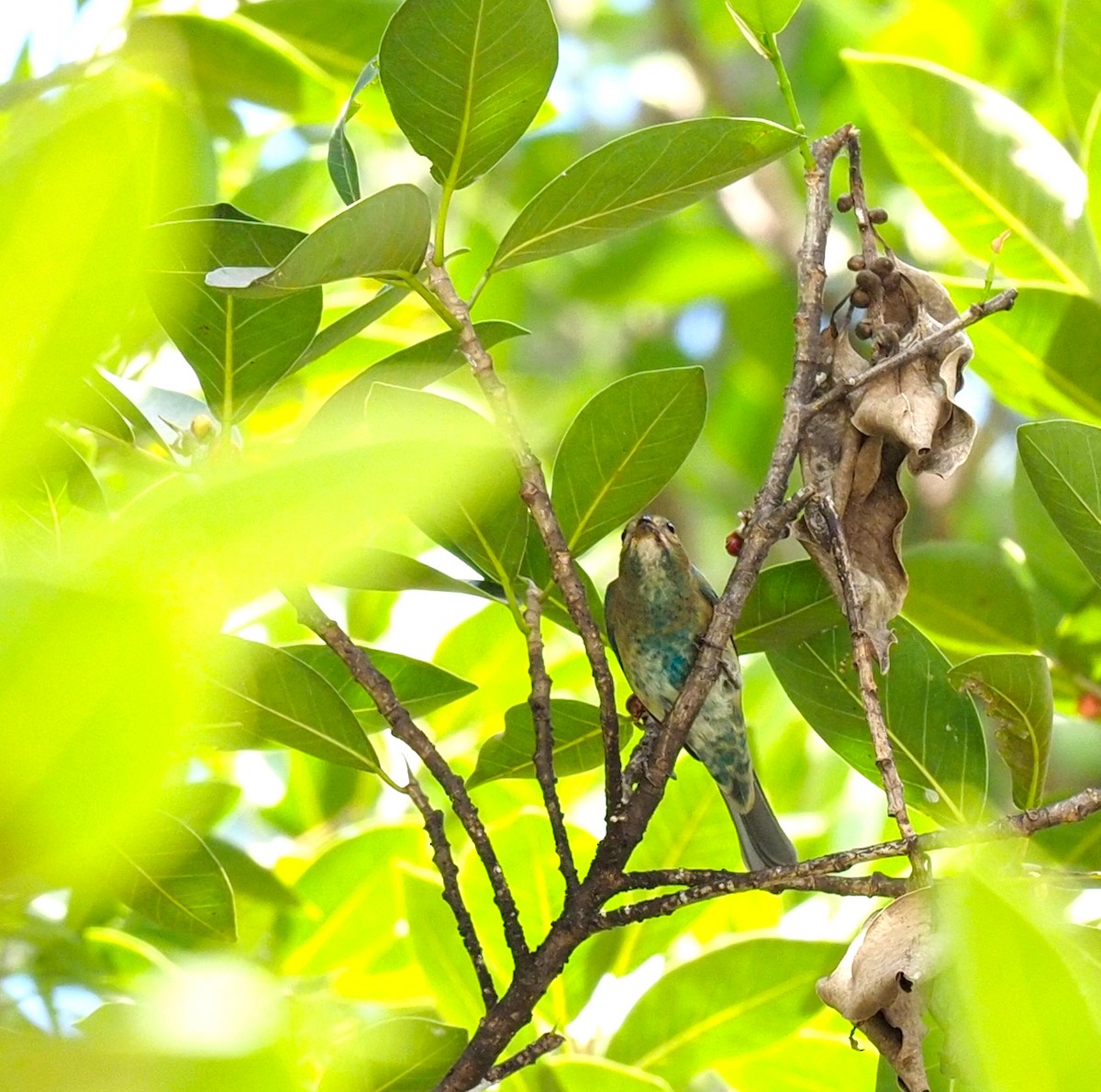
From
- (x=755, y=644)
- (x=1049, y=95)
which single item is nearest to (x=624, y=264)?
(x=1049, y=95)

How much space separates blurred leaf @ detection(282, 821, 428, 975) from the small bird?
0.42 meters

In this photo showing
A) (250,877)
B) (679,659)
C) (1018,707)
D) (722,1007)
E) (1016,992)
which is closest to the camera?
(1016,992)

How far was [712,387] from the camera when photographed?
12.0 ft

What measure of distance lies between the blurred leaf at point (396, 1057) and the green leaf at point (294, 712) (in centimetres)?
27

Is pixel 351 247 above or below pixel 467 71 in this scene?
below

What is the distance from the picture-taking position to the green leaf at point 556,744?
1452mm

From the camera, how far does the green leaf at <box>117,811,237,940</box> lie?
51.0 inches

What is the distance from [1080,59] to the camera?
5.86 feet

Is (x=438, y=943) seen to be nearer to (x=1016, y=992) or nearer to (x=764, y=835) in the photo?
(x=764, y=835)

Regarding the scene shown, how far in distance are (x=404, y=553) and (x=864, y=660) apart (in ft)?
1.76

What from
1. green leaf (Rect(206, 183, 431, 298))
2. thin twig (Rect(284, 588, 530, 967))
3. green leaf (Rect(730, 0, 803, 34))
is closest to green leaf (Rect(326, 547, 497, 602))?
thin twig (Rect(284, 588, 530, 967))

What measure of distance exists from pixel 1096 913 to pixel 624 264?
2076 millimetres

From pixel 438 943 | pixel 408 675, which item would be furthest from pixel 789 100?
pixel 438 943

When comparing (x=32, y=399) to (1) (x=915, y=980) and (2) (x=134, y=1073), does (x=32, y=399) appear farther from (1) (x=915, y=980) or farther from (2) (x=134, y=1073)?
(1) (x=915, y=980)
